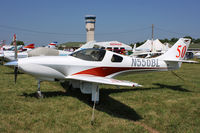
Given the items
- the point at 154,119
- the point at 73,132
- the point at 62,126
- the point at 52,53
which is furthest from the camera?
the point at 52,53

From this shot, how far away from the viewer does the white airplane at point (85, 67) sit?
6211 millimetres

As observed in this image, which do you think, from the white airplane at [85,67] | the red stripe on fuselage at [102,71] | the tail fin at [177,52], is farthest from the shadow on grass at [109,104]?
the tail fin at [177,52]

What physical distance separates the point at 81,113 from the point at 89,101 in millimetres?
1274

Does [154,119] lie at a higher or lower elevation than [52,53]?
lower

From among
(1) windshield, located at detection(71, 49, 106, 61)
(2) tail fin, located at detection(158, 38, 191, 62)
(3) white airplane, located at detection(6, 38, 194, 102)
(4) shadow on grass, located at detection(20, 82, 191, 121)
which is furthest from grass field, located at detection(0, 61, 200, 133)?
(2) tail fin, located at detection(158, 38, 191, 62)

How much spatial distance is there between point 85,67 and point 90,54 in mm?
610

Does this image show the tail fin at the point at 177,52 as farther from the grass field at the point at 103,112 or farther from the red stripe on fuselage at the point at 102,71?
the red stripe on fuselage at the point at 102,71

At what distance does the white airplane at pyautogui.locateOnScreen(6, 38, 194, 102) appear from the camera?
621 cm

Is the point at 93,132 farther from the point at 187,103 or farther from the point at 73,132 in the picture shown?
the point at 187,103

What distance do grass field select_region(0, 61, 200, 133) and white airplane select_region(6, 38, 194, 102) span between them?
0.65m

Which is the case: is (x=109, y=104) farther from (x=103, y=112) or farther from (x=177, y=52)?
(x=177, y=52)

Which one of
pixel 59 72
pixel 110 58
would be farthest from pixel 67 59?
pixel 110 58

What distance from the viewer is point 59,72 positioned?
21.6 ft

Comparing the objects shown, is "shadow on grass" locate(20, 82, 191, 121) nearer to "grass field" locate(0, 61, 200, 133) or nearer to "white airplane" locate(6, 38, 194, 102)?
"grass field" locate(0, 61, 200, 133)
